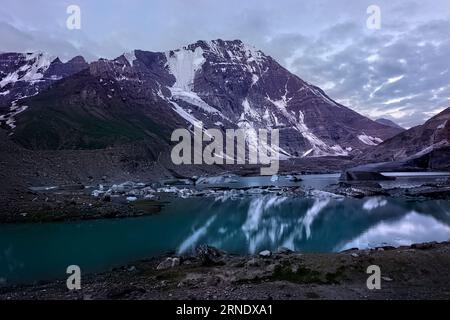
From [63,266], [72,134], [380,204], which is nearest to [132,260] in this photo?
[63,266]

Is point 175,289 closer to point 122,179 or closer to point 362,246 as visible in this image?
point 362,246

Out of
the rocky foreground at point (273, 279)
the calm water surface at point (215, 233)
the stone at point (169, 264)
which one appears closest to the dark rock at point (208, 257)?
the rocky foreground at point (273, 279)

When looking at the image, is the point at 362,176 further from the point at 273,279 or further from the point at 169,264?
the point at 273,279

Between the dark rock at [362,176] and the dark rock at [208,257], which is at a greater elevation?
the dark rock at [362,176]

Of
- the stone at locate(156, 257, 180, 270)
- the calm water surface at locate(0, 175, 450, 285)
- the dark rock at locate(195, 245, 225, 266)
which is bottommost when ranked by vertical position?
the calm water surface at locate(0, 175, 450, 285)

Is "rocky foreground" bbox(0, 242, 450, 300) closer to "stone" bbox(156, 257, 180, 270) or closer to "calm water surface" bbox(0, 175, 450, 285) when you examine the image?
"stone" bbox(156, 257, 180, 270)

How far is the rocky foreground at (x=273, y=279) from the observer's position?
19.4m

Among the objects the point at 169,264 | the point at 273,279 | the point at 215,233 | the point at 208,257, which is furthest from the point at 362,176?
the point at 273,279

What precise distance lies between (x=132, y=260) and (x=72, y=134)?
15799cm

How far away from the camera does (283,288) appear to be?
20.3 meters

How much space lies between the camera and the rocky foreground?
19.4 metres

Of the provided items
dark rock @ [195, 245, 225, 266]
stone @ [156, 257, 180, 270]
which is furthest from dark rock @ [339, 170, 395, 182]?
stone @ [156, 257, 180, 270]

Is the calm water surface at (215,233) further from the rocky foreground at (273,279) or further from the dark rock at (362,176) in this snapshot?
the dark rock at (362,176)

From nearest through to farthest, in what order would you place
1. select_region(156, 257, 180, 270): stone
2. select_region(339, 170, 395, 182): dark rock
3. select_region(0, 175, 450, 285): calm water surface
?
select_region(156, 257, 180, 270): stone
select_region(0, 175, 450, 285): calm water surface
select_region(339, 170, 395, 182): dark rock
